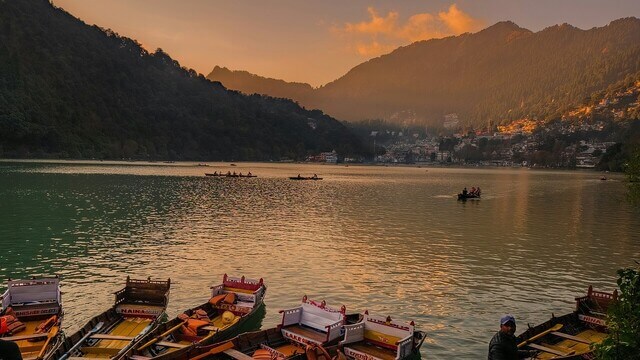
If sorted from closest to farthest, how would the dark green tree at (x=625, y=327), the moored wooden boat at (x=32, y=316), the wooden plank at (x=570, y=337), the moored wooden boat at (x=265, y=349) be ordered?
the dark green tree at (x=625, y=327) → the moored wooden boat at (x=265, y=349) → the moored wooden boat at (x=32, y=316) → the wooden plank at (x=570, y=337)

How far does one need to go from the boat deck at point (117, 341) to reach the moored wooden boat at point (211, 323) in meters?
1.29

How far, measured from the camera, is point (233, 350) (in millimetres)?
18812

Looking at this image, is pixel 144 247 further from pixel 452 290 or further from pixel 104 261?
pixel 452 290

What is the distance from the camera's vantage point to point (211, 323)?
23.0 m

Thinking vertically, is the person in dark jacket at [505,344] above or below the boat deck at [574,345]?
above

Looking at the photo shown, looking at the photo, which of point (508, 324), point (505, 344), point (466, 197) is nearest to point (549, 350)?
point (505, 344)

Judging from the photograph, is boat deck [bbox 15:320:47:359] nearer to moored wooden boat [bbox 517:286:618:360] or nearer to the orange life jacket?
the orange life jacket

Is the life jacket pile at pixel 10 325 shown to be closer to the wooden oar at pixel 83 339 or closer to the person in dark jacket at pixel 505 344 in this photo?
the wooden oar at pixel 83 339

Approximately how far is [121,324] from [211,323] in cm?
443

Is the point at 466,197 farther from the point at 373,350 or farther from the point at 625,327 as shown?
the point at 625,327

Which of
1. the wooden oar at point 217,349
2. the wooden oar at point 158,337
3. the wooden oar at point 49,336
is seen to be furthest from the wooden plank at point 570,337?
the wooden oar at point 49,336

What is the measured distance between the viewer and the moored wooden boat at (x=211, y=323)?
1953 centimetres

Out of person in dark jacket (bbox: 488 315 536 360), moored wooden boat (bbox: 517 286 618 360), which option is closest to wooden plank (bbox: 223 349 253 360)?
person in dark jacket (bbox: 488 315 536 360)

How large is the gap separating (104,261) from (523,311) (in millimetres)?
32187
